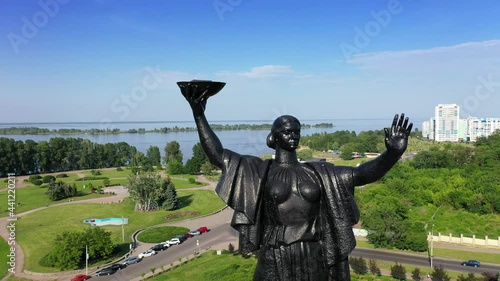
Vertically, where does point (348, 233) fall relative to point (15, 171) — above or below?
above

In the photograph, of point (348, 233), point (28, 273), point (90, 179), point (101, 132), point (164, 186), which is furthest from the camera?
point (101, 132)

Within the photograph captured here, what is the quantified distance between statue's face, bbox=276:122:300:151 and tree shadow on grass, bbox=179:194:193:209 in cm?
3220

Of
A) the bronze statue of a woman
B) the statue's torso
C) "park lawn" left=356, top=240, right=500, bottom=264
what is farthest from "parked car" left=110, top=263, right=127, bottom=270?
the statue's torso

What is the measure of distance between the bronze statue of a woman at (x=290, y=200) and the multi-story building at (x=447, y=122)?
105 metres

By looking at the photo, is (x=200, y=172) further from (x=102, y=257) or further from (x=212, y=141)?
(x=212, y=141)

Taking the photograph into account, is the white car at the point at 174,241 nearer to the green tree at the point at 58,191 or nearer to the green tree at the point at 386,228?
the green tree at the point at 386,228

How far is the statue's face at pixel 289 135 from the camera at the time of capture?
4.26 metres

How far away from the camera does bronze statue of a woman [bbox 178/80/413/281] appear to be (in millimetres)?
4020

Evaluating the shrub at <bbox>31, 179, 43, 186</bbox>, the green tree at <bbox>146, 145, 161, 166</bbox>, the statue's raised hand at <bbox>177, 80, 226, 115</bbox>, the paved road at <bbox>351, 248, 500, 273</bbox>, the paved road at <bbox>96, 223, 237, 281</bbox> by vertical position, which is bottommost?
the paved road at <bbox>96, 223, 237, 281</bbox>

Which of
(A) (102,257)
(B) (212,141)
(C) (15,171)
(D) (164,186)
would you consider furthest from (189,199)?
(B) (212,141)

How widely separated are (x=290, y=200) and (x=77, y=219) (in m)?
30.3

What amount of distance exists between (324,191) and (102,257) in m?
21.3

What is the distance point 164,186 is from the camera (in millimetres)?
34750

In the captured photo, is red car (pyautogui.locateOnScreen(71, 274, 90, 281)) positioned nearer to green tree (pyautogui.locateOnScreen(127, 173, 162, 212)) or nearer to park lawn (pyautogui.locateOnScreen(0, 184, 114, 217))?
green tree (pyautogui.locateOnScreen(127, 173, 162, 212))
